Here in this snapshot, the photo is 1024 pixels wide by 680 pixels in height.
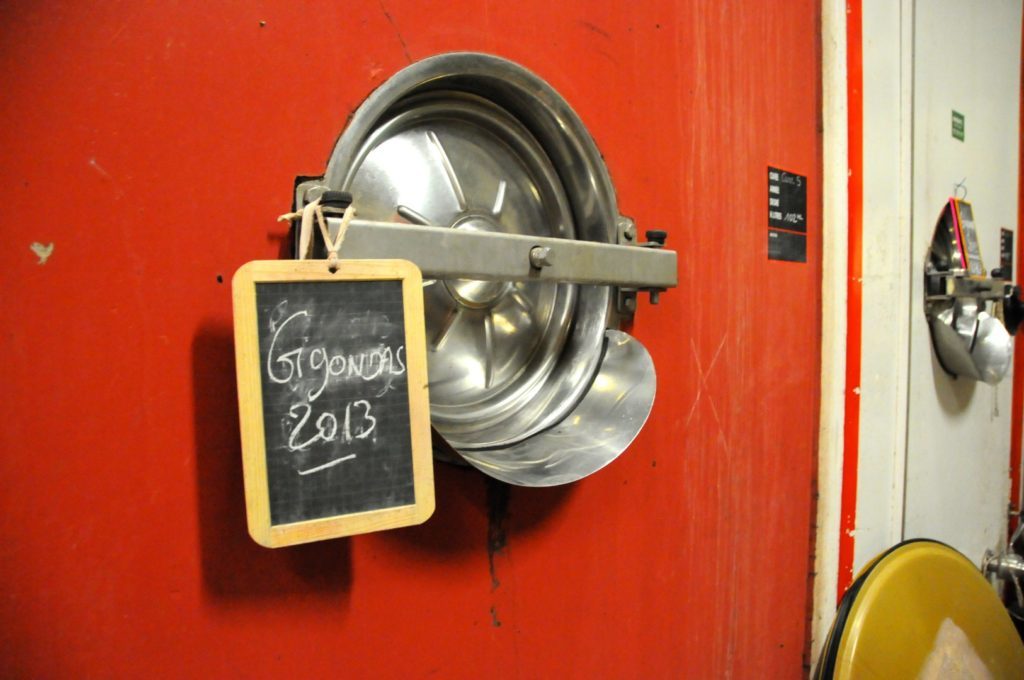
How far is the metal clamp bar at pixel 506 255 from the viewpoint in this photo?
0.64 meters

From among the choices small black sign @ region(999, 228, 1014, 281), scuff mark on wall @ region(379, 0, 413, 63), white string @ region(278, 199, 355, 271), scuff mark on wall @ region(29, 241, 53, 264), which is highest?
scuff mark on wall @ region(379, 0, 413, 63)

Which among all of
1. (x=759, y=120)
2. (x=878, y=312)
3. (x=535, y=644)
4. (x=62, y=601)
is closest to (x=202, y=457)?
(x=62, y=601)

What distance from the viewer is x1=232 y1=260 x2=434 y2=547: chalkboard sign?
0.57 metres

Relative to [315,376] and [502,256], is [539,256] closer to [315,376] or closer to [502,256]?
[502,256]

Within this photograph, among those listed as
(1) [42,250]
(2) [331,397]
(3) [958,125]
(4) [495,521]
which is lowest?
(4) [495,521]

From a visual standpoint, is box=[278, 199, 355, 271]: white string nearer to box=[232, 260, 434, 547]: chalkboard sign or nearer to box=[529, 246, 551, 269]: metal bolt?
box=[232, 260, 434, 547]: chalkboard sign

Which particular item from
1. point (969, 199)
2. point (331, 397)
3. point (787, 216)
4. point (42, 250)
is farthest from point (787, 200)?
point (42, 250)

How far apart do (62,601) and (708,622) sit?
0.95m

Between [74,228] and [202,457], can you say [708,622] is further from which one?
[74,228]

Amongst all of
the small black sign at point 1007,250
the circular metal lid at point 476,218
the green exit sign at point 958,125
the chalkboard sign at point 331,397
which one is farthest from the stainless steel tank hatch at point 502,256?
the small black sign at point 1007,250

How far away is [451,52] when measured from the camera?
751 millimetres

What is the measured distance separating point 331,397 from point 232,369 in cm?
12

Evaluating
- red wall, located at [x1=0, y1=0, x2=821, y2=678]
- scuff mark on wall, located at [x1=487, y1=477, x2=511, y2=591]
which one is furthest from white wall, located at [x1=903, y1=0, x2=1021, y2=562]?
scuff mark on wall, located at [x1=487, y1=477, x2=511, y2=591]

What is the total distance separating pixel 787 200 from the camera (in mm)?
1231
